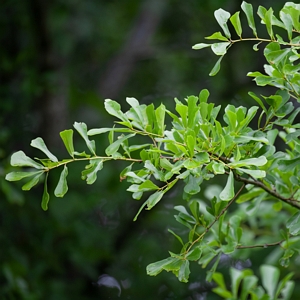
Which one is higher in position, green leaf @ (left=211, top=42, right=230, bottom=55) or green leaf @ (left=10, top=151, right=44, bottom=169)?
green leaf @ (left=211, top=42, right=230, bottom=55)

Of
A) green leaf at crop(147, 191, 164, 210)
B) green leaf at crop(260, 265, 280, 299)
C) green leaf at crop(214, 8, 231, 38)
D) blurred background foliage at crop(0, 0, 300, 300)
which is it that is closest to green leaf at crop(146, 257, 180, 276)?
green leaf at crop(147, 191, 164, 210)

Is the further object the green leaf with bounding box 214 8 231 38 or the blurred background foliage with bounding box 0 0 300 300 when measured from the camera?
the blurred background foliage with bounding box 0 0 300 300

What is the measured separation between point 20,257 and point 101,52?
2089mm

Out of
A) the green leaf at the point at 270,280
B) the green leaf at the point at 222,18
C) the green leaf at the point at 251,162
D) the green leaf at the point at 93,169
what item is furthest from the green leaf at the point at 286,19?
the green leaf at the point at 270,280

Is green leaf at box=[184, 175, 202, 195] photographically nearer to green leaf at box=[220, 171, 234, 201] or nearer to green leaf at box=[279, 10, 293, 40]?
green leaf at box=[220, 171, 234, 201]

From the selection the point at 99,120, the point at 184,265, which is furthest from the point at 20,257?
the point at 184,265

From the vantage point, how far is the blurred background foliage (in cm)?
244

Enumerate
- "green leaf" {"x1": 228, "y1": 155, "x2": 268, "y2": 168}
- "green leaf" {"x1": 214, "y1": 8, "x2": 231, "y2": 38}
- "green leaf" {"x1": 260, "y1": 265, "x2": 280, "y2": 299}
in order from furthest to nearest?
1. "green leaf" {"x1": 260, "y1": 265, "x2": 280, "y2": 299}
2. "green leaf" {"x1": 214, "y1": 8, "x2": 231, "y2": 38}
3. "green leaf" {"x1": 228, "y1": 155, "x2": 268, "y2": 168}

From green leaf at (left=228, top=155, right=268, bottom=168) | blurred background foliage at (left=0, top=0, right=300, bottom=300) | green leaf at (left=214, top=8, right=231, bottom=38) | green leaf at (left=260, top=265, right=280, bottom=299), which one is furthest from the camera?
blurred background foliage at (left=0, top=0, right=300, bottom=300)

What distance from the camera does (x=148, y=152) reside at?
31.4 inches

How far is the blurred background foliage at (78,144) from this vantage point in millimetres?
2439

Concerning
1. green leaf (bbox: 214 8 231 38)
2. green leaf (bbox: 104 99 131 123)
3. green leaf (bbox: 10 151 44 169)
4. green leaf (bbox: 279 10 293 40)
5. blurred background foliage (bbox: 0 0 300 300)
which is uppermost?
green leaf (bbox: 214 8 231 38)

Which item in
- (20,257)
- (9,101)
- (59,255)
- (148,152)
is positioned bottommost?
(59,255)

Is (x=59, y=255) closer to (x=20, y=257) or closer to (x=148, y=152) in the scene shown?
(x=20, y=257)
